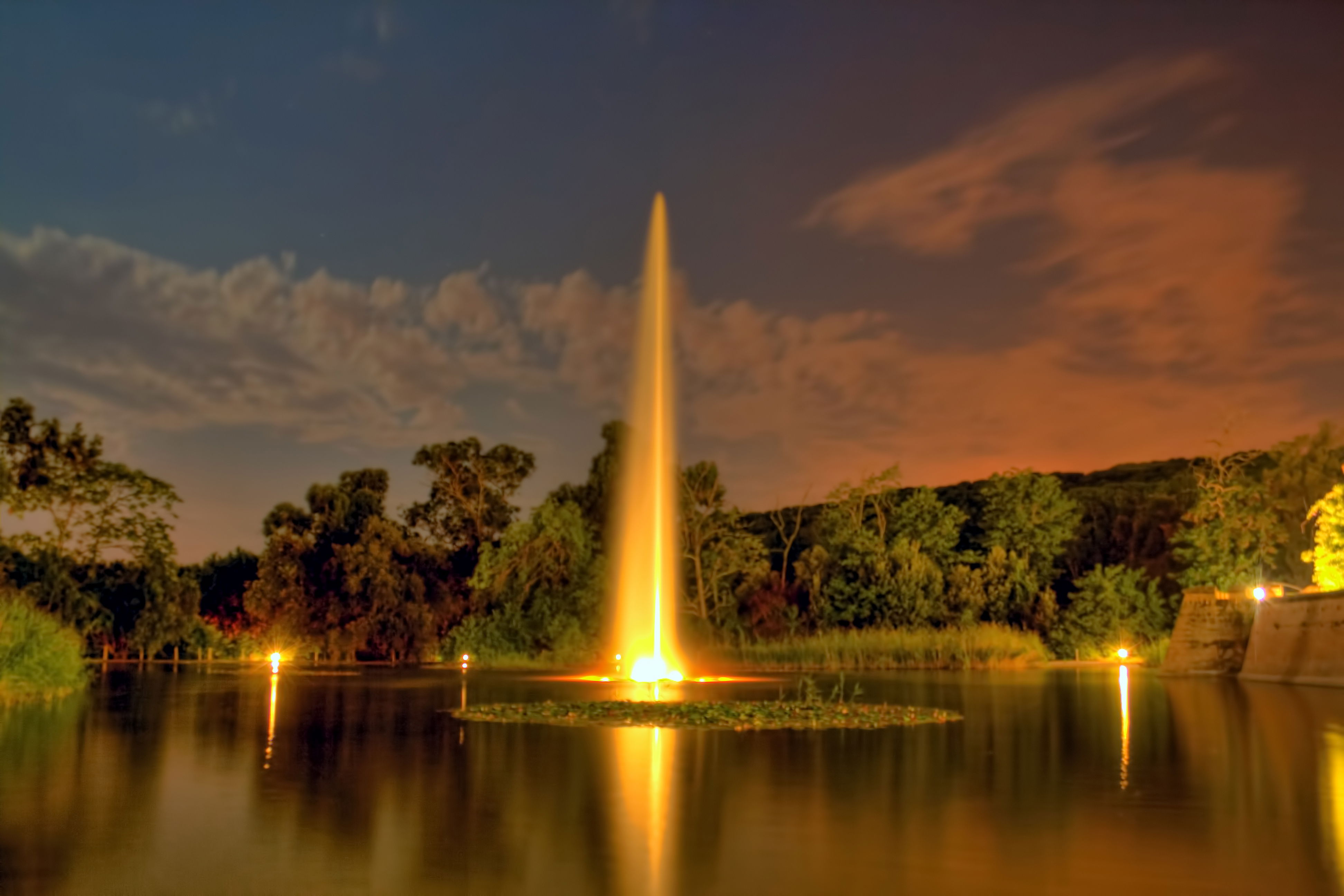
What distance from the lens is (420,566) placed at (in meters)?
62.1

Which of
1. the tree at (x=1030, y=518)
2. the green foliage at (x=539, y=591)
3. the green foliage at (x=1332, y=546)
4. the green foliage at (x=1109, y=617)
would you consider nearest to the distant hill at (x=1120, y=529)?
the tree at (x=1030, y=518)

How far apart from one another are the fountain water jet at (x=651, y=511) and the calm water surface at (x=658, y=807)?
1837cm

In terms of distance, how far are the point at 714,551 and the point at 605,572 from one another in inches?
262

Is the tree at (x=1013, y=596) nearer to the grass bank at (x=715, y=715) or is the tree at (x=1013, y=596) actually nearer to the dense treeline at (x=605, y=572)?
the dense treeline at (x=605, y=572)

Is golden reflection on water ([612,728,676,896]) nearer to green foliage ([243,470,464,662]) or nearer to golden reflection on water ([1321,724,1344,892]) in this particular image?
golden reflection on water ([1321,724,1344,892])

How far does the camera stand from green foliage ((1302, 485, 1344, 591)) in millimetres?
43156

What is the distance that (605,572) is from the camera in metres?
56.6

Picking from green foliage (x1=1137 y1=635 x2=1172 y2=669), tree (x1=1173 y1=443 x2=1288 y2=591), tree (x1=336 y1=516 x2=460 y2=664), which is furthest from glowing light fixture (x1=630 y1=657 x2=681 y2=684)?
tree (x1=1173 y1=443 x2=1288 y2=591)

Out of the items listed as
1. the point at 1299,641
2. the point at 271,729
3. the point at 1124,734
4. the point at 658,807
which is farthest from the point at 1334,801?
the point at 1299,641

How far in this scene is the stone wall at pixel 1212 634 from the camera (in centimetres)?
4206

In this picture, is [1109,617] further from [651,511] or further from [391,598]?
[391,598]

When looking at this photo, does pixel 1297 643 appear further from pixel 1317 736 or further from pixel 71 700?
pixel 71 700

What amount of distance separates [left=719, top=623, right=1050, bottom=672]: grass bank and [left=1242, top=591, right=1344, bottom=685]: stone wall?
938 cm

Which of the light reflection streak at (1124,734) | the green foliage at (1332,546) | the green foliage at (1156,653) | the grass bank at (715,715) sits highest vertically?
the green foliage at (1332,546)
